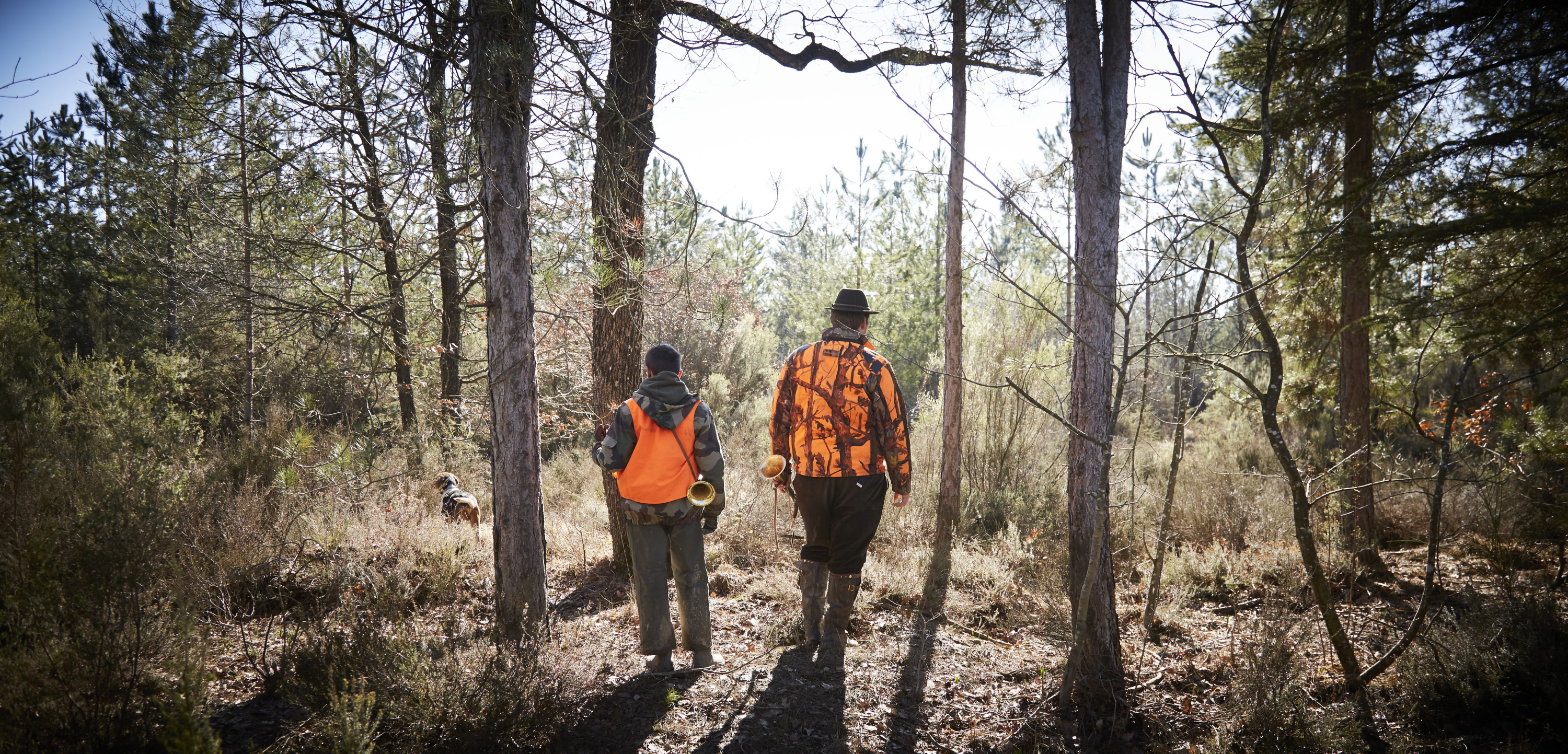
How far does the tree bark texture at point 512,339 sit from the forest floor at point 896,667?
1.23 ft

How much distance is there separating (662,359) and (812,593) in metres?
1.78

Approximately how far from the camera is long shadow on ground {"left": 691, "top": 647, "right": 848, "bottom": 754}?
312 centimetres

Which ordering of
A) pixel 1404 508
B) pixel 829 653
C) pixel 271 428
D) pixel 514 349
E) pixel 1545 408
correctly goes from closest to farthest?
1. pixel 514 349
2. pixel 829 653
3. pixel 1545 408
4. pixel 1404 508
5. pixel 271 428

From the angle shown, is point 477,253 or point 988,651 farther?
point 477,253

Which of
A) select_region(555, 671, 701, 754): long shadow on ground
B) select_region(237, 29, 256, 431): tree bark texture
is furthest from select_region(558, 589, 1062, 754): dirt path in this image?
select_region(237, 29, 256, 431): tree bark texture

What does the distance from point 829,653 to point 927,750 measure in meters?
0.99

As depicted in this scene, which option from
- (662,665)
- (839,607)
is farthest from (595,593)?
(839,607)

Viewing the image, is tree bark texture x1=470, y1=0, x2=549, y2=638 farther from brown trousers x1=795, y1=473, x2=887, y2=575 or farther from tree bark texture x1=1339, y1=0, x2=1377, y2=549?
tree bark texture x1=1339, y1=0, x2=1377, y2=549

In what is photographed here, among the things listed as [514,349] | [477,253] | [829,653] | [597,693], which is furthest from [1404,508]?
[477,253]

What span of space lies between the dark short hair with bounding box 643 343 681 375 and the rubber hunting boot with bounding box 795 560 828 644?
1.52m

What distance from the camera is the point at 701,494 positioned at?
3.68 meters

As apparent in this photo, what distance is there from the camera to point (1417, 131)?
17.6ft

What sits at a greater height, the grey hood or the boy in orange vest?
the grey hood

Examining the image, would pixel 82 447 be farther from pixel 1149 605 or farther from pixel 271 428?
pixel 1149 605
